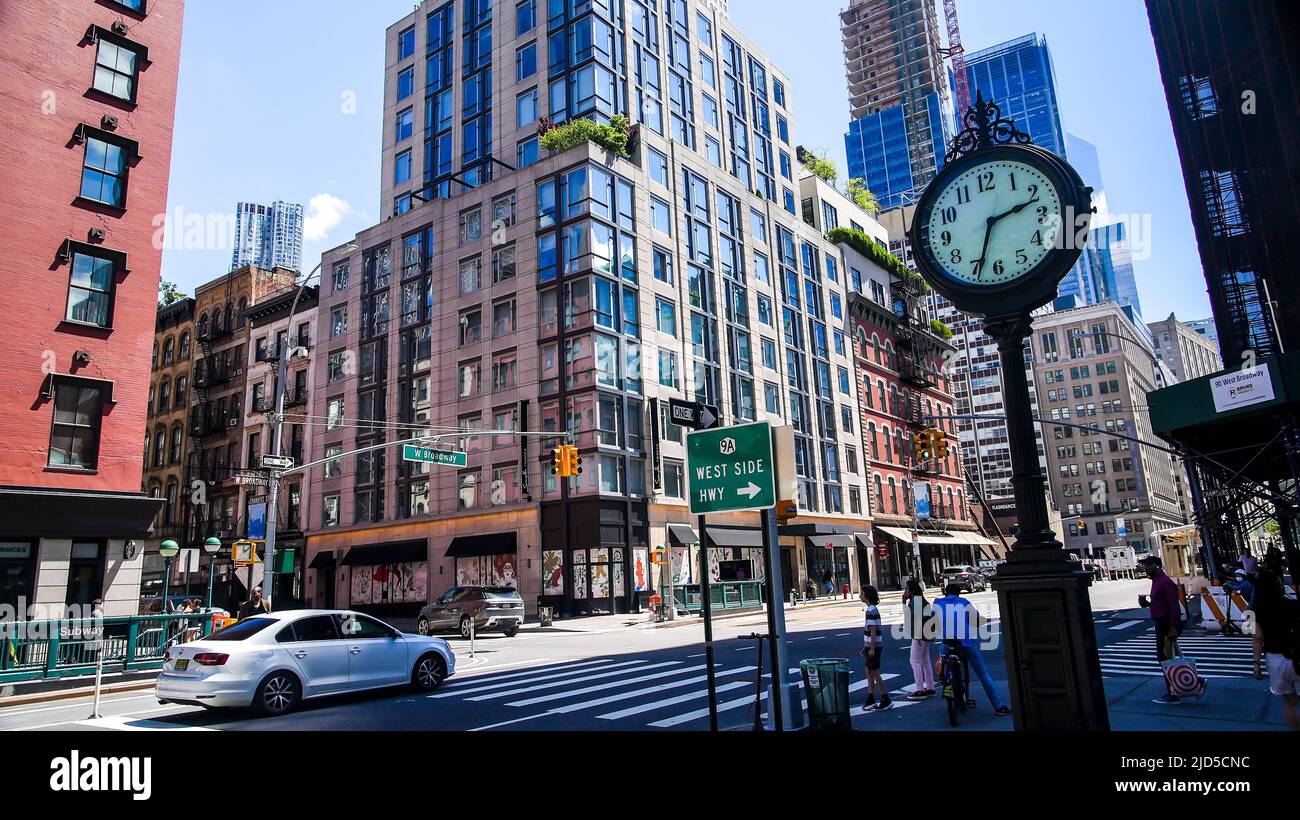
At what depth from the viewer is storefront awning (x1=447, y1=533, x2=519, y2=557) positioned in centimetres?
3897

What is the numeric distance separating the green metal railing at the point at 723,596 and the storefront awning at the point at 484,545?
29.1 ft

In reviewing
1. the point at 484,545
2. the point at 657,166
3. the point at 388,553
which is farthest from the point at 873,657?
the point at 657,166

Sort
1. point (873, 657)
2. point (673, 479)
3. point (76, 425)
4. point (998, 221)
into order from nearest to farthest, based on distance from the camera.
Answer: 1. point (998, 221)
2. point (873, 657)
3. point (76, 425)
4. point (673, 479)

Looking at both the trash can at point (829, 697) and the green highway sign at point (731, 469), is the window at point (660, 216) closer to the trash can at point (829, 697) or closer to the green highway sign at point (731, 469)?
the green highway sign at point (731, 469)

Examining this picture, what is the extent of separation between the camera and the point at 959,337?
132500 millimetres

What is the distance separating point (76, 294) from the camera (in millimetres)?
22109

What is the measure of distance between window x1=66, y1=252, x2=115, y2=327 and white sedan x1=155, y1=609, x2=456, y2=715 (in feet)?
48.1

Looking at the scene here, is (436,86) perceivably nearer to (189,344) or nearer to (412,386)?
(412,386)

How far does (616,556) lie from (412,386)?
17.4 metres

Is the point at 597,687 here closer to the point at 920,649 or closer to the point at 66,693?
the point at 920,649

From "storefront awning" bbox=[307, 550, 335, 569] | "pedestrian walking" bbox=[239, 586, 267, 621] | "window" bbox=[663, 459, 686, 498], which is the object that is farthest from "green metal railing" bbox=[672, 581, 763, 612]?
"storefront awning" bbox=[307, 550, 335, 569]

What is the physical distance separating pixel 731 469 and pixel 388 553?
40.7 meters

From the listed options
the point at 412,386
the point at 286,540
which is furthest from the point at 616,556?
the point at 286,540

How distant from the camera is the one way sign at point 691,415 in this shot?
25.4 feet
